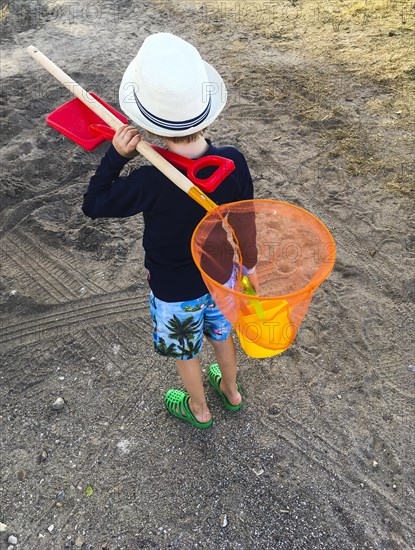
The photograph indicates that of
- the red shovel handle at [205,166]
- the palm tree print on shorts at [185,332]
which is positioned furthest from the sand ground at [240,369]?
the red shovel handle at [205,166]

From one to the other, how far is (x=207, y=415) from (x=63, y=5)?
6.76 metres

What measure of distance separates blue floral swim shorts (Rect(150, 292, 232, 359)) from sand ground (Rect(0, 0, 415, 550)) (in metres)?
0.69

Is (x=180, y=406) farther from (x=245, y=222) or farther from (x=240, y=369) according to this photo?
(x=245, y=222)

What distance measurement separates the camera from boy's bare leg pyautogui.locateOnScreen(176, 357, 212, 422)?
7.29ft

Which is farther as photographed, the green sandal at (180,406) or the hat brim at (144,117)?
the green sandal at (180,406)

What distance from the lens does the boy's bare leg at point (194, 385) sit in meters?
2.22

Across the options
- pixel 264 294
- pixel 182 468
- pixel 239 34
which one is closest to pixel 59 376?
pixel 182 468

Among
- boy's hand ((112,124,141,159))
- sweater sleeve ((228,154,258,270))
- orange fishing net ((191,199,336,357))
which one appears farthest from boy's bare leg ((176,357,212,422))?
boy's hand ((112,124,141,159))

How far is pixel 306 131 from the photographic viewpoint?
454 centimetres

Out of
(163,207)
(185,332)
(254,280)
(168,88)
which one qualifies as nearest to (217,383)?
(185,332)

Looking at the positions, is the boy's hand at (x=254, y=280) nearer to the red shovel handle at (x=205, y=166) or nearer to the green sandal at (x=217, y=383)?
the red shovel handle at (x=205, y=166)

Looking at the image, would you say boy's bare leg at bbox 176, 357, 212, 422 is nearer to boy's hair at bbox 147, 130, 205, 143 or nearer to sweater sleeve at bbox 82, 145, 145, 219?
sweater sleeve at bbox 82, 145, 145, 219

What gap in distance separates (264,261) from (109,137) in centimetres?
84

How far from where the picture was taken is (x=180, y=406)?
2.57 m
